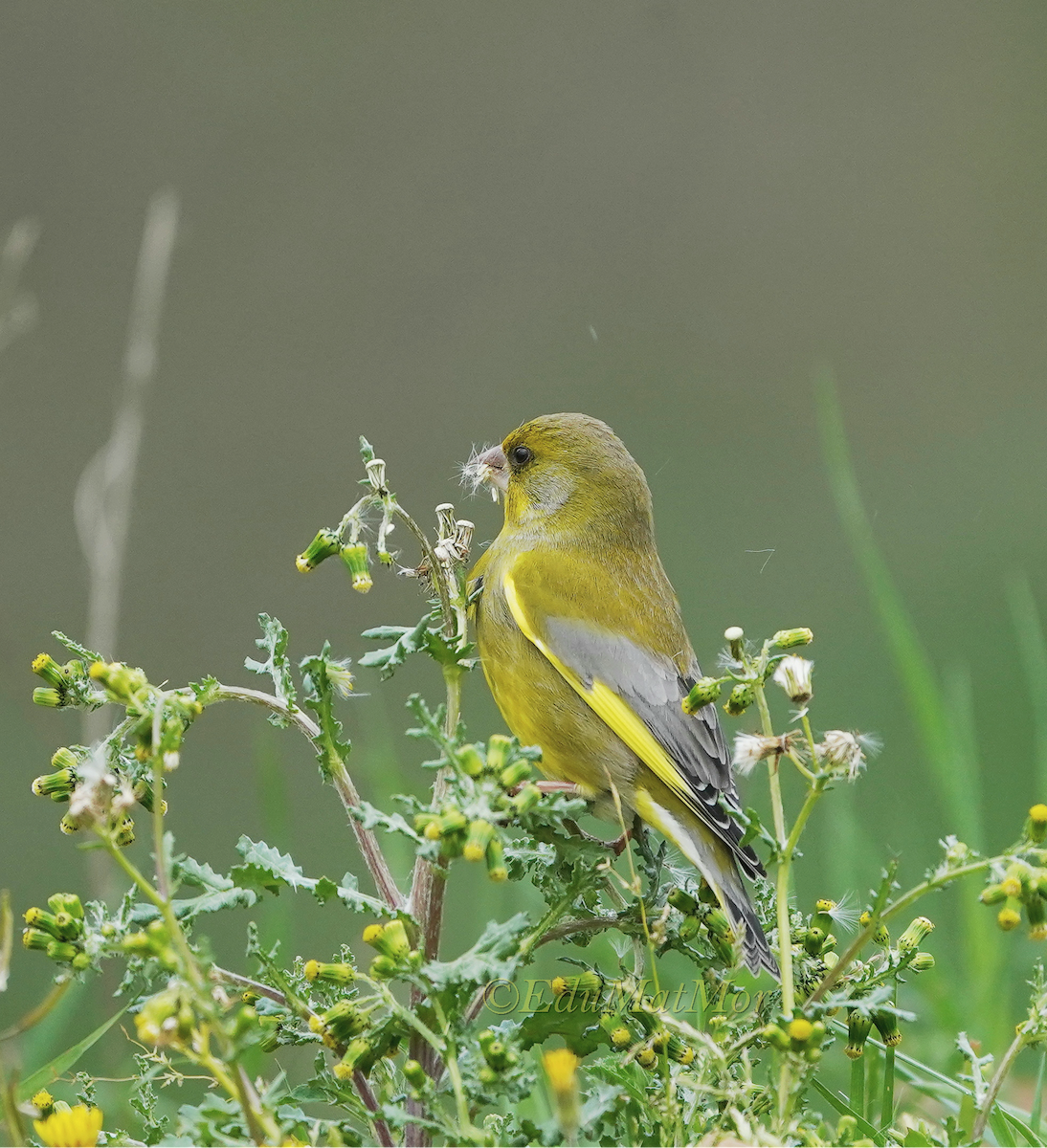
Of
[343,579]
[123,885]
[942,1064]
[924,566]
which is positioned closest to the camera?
[942,1064]

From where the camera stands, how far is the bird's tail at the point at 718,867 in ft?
6.20

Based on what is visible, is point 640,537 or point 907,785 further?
point 907,785

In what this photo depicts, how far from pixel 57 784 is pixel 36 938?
21 cm

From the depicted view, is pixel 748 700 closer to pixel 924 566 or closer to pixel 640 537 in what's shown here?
pixel 640 537

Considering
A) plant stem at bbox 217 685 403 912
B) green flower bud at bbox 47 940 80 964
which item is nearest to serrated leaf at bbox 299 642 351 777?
plant stem at bbox 217 685 403 912

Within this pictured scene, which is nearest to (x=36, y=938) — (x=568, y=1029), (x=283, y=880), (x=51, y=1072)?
(x=283, y=880)

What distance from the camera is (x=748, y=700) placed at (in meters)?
1.49

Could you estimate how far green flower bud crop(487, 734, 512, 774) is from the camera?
1.31m

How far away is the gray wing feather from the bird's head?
39 centimetres

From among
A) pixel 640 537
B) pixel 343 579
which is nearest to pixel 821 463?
pixel 343 579

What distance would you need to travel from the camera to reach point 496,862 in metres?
1.25

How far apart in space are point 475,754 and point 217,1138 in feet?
1.39

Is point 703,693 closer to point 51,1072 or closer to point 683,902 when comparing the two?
point 683,902

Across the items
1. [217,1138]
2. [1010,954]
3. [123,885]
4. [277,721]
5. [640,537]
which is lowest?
[217,1138]
